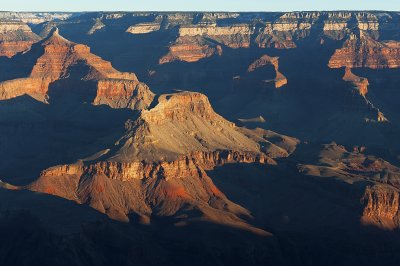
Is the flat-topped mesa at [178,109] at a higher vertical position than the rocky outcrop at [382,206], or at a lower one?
higher

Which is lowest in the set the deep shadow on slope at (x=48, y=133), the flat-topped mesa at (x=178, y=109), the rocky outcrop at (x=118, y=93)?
the deep shadow on slope at (x=48, y=133)

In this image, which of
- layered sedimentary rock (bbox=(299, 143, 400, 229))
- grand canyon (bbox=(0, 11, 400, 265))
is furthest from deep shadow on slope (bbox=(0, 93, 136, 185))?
layered sedimentary rock (bbox=(299, 143, 400, 229))

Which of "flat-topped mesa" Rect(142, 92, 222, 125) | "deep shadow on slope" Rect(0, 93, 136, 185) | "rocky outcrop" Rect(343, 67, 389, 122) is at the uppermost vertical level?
"flat-topped mesa" Rect(142, 92, 222, 125)

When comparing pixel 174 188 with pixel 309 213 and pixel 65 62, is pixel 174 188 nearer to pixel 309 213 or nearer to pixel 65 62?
pixel 309 213

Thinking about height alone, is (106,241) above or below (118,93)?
above

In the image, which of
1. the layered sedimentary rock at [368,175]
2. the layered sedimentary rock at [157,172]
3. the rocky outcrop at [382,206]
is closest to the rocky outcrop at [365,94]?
the layered sedimentary rock at [368,175]

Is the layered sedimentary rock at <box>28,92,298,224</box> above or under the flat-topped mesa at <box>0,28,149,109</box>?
above

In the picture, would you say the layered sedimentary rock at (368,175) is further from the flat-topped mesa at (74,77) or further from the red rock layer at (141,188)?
the flat-topped mesa at (74,77)

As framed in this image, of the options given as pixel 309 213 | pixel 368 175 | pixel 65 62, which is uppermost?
pixel 65 62

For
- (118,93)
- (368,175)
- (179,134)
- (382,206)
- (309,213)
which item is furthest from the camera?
(118,93)

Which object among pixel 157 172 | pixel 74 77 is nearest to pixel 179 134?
pixel 157 172

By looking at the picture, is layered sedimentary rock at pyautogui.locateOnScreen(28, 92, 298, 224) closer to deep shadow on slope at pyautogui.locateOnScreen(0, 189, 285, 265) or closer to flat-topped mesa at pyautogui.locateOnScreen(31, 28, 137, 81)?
deep shadow on slope at pyautogui.locateOnScreen(0, 189, 285, 265)

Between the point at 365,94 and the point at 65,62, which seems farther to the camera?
the point at 365,94
